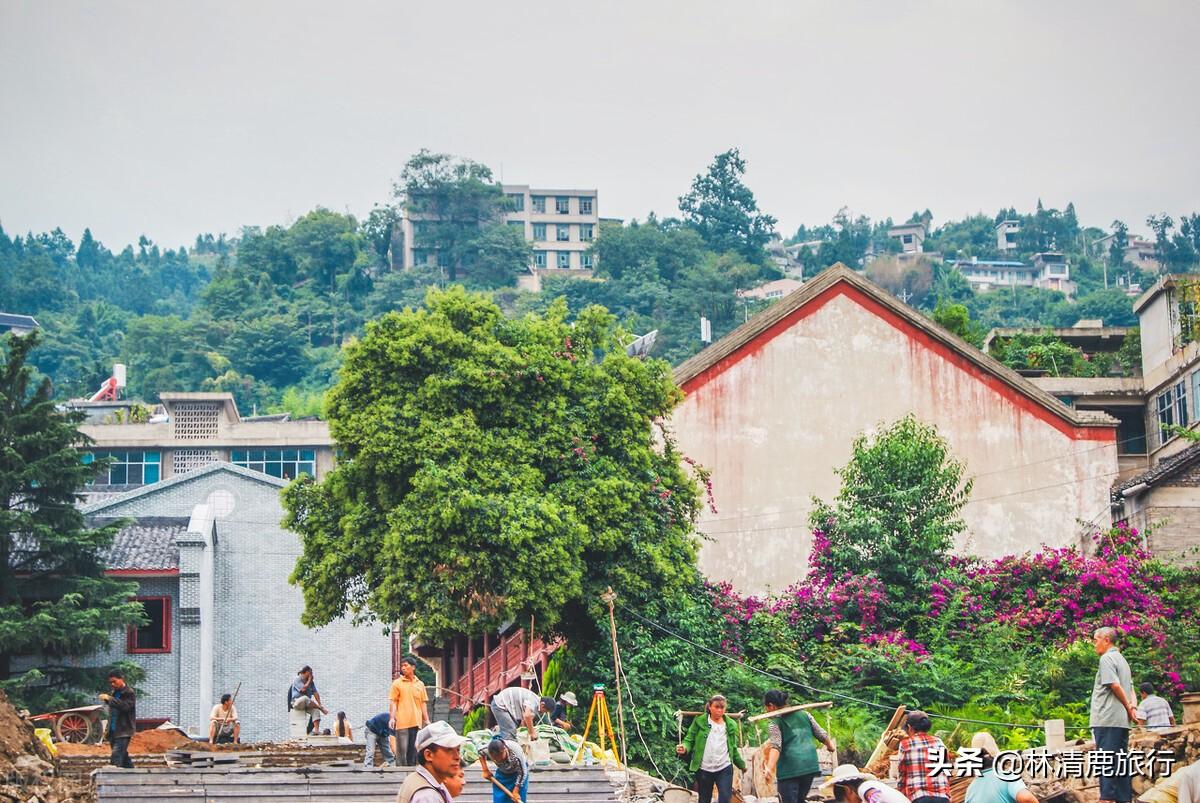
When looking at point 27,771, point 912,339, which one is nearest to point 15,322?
point 912,339

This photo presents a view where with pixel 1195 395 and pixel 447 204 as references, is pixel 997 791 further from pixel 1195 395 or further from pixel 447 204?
pixel 447 204

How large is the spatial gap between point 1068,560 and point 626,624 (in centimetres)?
976

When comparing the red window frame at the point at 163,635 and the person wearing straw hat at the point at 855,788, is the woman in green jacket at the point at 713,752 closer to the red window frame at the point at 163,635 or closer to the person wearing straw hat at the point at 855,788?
the person wearing straw hat at the point at 855,788

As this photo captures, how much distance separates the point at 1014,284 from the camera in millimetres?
147625

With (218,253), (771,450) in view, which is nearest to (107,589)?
(771,450)

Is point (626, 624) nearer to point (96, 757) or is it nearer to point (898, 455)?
point (898, 455)

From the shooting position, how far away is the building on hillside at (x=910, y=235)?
6692 inches

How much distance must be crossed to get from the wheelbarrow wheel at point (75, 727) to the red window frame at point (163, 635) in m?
6.96

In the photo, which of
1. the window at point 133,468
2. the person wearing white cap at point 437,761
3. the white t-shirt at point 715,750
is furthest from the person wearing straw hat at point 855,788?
the window at point 133,468

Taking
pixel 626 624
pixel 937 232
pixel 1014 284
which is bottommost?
pixel 626 624

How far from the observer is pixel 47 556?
3612cm

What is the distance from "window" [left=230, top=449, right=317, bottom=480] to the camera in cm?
6888

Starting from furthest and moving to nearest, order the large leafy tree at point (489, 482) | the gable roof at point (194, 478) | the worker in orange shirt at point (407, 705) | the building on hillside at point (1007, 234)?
the building on hillside at point (1007, 234) < the gable roof at point (194, 478) < the large leafy tree at point (489, 482) < the worker in orange shirt at point (407, 705)

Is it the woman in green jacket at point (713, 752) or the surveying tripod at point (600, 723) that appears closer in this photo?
the woman in green jacket at point (713, 752)
